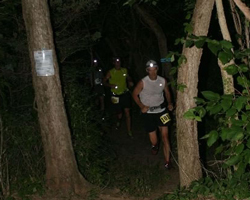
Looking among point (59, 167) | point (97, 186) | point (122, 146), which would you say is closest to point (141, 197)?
point (97, 186)

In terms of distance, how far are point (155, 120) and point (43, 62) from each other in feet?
10.6

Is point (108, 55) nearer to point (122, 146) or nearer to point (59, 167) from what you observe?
point (122, 146)

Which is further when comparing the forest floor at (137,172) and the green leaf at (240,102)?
Result: the forest floor at (137,172)

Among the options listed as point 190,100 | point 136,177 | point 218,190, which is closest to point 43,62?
point 190,100

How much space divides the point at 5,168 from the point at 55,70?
63.4 inches

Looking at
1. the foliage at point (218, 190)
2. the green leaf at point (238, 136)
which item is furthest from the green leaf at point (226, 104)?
the foliage at point (218, 190)

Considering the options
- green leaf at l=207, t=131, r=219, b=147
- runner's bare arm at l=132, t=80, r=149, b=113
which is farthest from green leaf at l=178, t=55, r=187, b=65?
runner's bare arm at l=132, t=80, r=149, b=113

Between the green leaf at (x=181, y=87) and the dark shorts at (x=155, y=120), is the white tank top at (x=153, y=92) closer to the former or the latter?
the dark shorts at (x=155, y=120)

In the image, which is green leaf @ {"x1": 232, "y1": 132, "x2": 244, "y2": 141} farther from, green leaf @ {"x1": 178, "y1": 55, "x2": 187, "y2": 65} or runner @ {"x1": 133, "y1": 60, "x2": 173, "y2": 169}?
runner @ {"x1": 133, "y1": 60, "x2": 173, "y2": 169}

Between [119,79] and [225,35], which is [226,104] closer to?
[225,35]

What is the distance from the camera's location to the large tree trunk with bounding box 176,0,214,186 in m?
5.05

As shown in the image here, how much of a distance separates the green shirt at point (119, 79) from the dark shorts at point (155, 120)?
2887mm

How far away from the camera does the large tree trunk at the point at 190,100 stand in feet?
16.6

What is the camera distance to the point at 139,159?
29.2 feet
